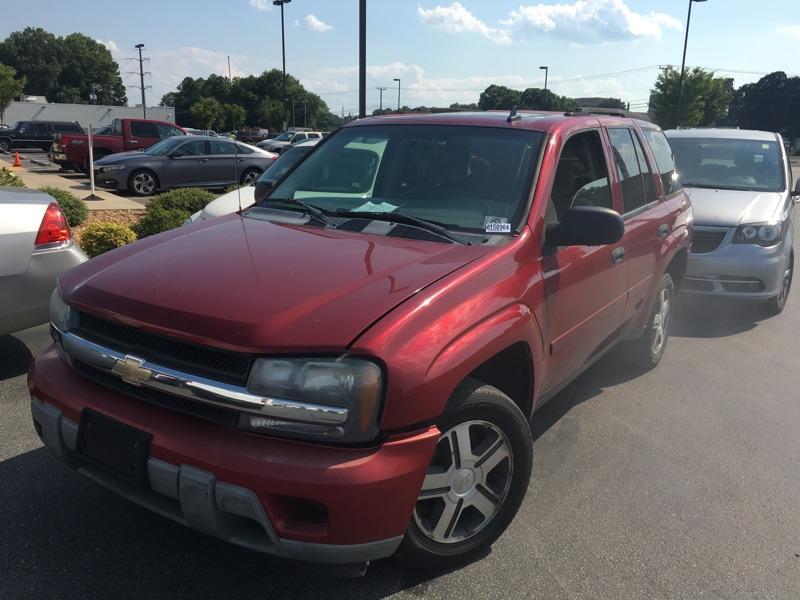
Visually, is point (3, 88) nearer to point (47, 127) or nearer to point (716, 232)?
point (47, 127)

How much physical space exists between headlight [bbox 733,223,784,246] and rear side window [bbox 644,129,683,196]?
5.25ft


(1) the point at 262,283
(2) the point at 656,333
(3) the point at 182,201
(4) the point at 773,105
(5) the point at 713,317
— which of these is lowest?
(5) the point at 713,317

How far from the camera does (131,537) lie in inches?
109

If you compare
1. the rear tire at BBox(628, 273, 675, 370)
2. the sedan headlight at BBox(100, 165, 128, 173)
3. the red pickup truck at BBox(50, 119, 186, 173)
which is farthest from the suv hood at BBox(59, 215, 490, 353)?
the red pickup truck at BBox(50, 119, 186, 173)

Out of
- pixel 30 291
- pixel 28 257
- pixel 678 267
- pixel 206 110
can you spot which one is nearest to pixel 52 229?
pixel 28 257

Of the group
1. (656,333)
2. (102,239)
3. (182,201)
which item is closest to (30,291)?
(102,239)

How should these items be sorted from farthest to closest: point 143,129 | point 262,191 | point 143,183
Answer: point 143,129 < point 143,183 < point 262,191

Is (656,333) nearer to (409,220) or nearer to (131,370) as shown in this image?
(409,220)

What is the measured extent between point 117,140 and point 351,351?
20565mm

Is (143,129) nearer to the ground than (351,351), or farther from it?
farther from it

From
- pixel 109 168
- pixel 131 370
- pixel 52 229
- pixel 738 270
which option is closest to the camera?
pixel 131 370

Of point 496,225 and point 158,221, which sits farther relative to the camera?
point 158,221

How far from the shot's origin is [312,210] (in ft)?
11.1

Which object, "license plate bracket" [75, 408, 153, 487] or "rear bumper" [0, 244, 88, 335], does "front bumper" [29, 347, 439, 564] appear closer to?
"license plate bracket" [75, 408, 153, 487]
